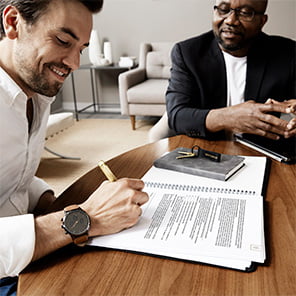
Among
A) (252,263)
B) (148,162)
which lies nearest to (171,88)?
(148,162)

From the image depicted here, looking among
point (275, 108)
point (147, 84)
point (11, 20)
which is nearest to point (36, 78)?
point (11, 20)

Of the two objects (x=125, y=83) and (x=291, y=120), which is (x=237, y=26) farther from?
(x=125, y=83)

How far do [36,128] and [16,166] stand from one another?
0.12 m

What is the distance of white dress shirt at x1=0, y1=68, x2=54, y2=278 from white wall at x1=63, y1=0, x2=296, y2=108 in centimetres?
333

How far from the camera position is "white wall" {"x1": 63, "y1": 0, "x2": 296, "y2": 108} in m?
3.70

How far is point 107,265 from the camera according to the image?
510 mm

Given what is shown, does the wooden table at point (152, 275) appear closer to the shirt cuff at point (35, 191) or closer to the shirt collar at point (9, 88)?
the shirt collar at point (9, 88)

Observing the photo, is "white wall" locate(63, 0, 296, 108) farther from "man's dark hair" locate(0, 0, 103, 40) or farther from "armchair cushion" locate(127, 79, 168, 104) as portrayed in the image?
"man's dark hair" locate(0, 0, 103, 40)

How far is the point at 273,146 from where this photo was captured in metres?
1.02

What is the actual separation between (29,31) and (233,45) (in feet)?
2.79

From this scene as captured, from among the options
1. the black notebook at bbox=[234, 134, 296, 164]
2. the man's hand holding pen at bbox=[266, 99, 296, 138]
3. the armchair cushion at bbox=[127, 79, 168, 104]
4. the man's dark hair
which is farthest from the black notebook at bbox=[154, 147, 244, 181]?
the armchair cushion at bbox=[127, 79, 168, 104]

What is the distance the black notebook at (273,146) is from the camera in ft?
3.06

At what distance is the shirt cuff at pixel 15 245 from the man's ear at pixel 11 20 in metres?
0.47

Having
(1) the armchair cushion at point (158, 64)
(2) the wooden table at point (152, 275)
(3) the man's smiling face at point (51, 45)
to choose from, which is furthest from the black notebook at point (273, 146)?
(1) the armchair cushion at point (158, 64)
